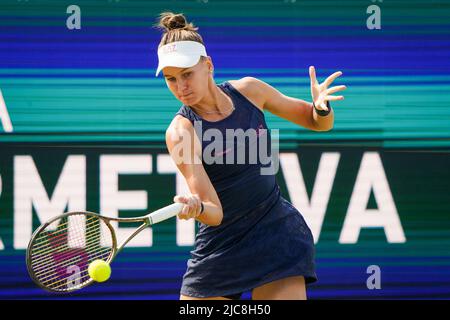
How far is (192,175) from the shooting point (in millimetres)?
3678

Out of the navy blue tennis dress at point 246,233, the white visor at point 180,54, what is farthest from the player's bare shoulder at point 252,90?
the white visor at point 180,54

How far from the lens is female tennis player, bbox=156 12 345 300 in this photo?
3.79 metres

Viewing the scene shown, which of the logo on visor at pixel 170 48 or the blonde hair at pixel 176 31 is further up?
the blonde hair at pixel 176 31

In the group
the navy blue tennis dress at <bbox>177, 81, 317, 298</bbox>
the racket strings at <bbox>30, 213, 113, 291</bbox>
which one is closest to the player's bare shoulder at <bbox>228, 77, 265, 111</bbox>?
the navy blue tennis dress at <bbox>177, 81, 317, 298</bbox>

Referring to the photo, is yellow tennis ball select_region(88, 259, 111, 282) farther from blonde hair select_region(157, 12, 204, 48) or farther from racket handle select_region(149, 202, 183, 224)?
blonde hair select_region(157, 12, 204, 48)

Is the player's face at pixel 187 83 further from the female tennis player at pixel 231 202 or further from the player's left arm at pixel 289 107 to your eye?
the player's left arm at pixel 289 107

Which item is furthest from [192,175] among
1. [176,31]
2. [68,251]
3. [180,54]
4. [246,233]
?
[68,251]

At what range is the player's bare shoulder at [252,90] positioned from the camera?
4008mm

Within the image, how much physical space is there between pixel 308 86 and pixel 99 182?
1224mm

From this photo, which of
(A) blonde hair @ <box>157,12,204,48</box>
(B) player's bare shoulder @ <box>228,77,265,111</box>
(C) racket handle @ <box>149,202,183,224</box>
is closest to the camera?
(C) racket handle @ <box>149,202,183,224</box>

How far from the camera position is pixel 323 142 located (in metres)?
5.14

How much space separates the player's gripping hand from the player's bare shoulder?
653 mm

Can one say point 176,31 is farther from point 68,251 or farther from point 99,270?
point 68,251
